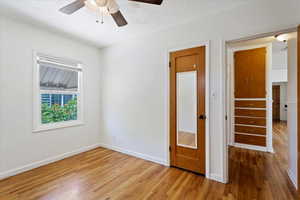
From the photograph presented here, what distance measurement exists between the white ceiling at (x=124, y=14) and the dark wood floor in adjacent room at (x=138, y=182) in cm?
271

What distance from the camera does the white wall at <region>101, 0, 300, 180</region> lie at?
205cm

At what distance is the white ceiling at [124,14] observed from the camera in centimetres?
212

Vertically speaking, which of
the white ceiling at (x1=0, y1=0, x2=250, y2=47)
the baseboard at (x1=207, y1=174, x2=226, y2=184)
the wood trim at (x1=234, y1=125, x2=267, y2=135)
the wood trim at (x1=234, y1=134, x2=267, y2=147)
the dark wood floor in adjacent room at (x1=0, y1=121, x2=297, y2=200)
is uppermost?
the white ceiling at (x1=0, y1=0, x2=250, y2=47)

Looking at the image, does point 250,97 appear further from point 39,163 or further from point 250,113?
point 39,163

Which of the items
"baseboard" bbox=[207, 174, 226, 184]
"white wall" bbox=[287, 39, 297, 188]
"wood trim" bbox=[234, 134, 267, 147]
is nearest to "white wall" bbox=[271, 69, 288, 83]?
"wood trim" bbox=[234, 134, 267, 147]

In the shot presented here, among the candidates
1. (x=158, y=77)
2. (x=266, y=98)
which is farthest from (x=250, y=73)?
(x=158, y=77)

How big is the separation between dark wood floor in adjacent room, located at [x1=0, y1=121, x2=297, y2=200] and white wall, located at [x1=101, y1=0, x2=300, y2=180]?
1.06 feet

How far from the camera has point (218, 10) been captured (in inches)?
89.7

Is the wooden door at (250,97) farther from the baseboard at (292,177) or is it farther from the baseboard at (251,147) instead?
the baseboard at (292,177)

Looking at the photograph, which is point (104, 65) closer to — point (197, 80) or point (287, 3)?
point (197, 80)

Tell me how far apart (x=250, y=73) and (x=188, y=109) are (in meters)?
2.41

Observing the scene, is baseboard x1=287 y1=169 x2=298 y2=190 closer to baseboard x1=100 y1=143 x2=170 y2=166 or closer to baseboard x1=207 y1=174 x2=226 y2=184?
baseboard x1=207 y1=174 x2=226 y2=184

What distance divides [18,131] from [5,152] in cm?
36

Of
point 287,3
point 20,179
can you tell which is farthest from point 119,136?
point 287,3
